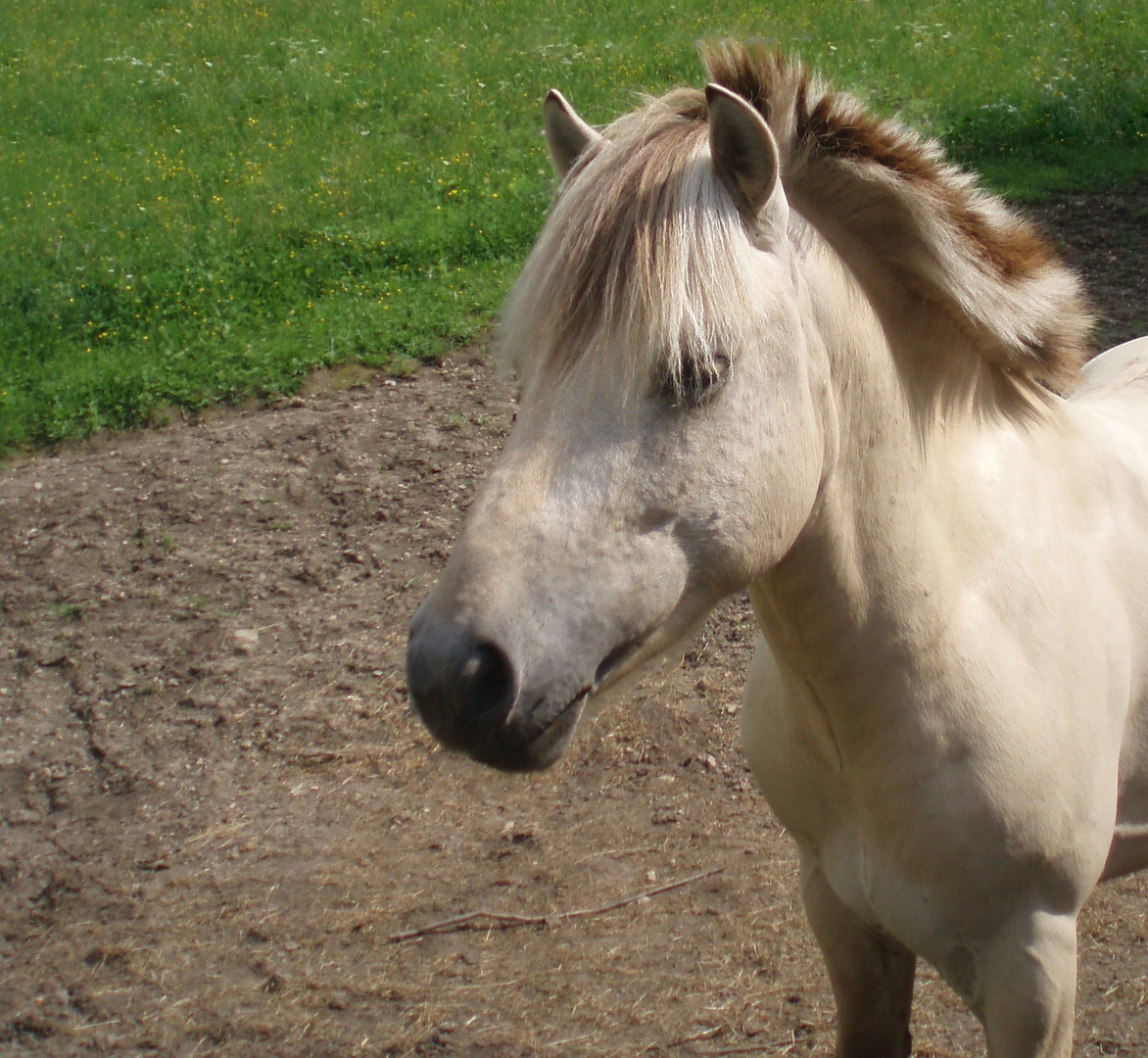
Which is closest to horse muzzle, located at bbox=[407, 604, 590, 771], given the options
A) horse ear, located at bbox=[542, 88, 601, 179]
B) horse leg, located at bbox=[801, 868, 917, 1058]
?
horse ear, located at bbox=[542, 88, 601, 179]

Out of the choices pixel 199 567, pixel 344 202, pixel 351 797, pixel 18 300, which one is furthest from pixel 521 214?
pixel 351 797

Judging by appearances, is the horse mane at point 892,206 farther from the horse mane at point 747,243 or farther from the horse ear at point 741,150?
the horse ear at point 741,150

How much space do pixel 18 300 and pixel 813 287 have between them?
609 cm

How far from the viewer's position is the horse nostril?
1.30m

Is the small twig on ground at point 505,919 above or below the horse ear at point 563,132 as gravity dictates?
below

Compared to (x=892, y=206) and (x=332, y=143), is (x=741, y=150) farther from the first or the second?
(x=332, y=143)

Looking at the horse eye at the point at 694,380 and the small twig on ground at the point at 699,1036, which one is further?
the small twig on ground at the point at 699,1036

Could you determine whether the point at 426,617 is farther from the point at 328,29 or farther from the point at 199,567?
the point at 328,29

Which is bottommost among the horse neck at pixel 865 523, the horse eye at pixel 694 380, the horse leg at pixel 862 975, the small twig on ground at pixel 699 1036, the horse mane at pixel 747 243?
the small twig on ground at pixel 699 1036

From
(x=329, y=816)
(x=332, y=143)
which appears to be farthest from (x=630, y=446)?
(x=332, y=143)

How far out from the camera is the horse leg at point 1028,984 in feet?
5.69

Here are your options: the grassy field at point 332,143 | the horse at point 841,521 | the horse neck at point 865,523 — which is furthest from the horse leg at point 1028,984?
the grassy field at point 332,143

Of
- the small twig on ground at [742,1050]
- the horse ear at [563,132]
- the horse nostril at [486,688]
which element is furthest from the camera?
the small twig on ground at [742,1050]

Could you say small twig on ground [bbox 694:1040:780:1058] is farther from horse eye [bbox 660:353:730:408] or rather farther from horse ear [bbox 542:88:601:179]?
horse ear [bbox 542:88:601:179]
